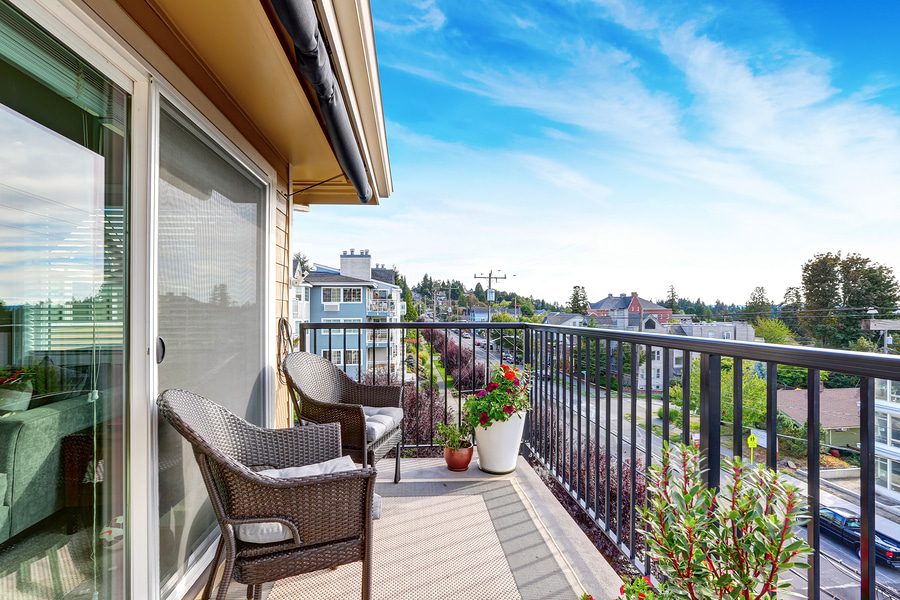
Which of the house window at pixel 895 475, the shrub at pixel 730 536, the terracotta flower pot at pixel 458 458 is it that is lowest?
the terracotta flower pot at pixel 458 458

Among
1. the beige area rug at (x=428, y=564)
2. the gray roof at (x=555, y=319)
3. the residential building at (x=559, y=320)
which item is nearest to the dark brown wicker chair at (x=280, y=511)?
the beige area rug at (x=428, y=564)

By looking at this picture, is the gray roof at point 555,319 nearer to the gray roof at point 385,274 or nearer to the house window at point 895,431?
the house window at point 895,431

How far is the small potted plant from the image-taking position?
3.13m

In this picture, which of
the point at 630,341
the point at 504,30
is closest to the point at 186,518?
the point at 630,341

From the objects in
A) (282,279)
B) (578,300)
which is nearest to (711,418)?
(282,279)

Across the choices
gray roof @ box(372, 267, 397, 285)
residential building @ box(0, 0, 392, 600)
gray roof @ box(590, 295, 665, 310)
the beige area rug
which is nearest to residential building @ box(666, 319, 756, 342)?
the beige area rug

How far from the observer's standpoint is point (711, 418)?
1.47 metres

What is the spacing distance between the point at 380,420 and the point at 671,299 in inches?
891

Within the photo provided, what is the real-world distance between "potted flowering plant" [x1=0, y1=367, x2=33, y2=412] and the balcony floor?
1.22 meters

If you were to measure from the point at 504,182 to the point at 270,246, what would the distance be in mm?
16434

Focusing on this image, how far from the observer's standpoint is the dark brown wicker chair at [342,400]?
2521 mm

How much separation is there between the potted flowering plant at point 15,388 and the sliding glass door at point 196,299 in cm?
50

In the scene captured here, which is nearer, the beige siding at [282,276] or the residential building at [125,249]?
the residential building at [125,249]

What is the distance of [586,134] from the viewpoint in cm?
1648
